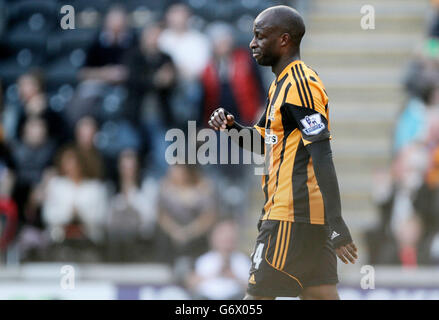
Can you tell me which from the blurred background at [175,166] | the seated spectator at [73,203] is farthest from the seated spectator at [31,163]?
the seated spectator at [73,203]

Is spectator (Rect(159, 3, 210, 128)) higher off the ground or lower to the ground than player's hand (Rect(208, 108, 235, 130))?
higher

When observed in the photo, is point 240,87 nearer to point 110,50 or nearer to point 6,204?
point 110,50

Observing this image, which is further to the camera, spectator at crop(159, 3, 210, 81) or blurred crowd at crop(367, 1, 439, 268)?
spectator at crop(159, 3, 210, 81)

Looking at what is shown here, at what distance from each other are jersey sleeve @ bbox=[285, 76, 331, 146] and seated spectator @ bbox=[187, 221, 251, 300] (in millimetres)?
3872

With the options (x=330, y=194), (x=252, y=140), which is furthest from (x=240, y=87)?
(x=330, y=194)

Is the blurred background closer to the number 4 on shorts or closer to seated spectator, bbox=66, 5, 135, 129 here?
seated spectator, bbox=66, 5, 135, 129

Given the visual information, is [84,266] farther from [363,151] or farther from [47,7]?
[47,7]

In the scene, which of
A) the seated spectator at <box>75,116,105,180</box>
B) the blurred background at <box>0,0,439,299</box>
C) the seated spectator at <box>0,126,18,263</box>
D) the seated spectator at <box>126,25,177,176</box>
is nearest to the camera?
the blurred background at <box>0,0,439,299</box>

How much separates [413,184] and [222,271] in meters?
2.09

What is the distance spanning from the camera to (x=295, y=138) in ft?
14.3

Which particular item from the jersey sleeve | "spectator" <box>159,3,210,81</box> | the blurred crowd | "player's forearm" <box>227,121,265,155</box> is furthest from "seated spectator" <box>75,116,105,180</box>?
the jersey sleeve

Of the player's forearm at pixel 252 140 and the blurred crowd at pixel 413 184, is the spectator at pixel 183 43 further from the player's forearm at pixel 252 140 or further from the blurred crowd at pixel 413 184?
the player's forearm at pixel 252 140

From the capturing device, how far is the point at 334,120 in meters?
9.66

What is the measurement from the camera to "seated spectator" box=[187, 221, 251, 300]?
793 cm
